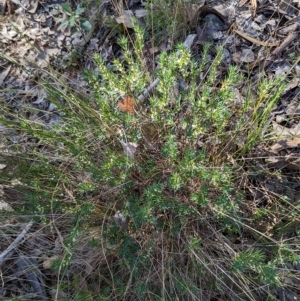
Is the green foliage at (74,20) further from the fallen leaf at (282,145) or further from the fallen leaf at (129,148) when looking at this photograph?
the fallen leaf at (282,145)

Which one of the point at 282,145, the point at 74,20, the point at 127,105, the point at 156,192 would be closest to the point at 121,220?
the point at 156,192

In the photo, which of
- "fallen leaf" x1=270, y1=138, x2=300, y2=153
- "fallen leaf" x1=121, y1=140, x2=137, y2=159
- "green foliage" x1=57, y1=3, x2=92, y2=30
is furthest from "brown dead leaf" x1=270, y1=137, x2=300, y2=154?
"green foliage" x1=57, y1=3, x2=92, y2=30

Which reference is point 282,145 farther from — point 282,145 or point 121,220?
→ point 121,220

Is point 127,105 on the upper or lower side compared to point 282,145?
upper

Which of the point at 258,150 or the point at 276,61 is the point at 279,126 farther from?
the point at 276,61

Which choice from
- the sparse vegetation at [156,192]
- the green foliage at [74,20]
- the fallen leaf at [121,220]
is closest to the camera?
the sparse vegetation at [156,192]

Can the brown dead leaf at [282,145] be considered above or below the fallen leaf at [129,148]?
below

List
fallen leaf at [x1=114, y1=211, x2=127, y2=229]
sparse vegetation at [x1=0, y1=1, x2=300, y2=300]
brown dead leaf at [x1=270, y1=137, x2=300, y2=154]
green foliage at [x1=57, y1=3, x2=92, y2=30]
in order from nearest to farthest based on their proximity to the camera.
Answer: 1. sparse vegetation at [x1=0, y1=1, x2=300, y2=300]
2. fallen leaf at [x1=114, y1=211, x2=127, y2=229]
3. brown dead leaf at [x1=270, y1=137, x2=300, y2=154]
4. green foliage at [x1=57, y1=3, x2=92, y2=30]

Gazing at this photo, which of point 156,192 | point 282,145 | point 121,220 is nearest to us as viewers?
point 156,192

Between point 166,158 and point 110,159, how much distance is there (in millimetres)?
264

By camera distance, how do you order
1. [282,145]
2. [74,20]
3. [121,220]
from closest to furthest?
[121,220] < [282,145] < [74,20]

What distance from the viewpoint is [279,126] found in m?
2.21

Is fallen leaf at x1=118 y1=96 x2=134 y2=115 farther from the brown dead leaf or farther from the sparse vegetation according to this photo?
the brown dead leaf

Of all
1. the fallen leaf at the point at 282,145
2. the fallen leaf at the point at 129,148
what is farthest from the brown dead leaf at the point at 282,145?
the fallen leaf at the point at 129,148
